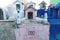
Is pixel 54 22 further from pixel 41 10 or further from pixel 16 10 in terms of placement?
pixel 16 10

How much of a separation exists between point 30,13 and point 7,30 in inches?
9.0

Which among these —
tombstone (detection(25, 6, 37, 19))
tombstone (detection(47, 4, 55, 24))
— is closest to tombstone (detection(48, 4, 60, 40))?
tombstone (detection(47, 4, 55, 24))

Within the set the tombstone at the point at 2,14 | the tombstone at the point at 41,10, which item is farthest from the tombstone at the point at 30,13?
the tombstone at the point at 2,14

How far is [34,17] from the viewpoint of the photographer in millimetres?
1219

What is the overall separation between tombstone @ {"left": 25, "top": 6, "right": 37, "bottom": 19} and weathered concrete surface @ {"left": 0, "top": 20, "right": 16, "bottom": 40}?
0.14 meters

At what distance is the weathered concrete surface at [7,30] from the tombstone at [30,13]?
0.45 ft

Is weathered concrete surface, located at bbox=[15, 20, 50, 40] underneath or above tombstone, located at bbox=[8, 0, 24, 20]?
underneath

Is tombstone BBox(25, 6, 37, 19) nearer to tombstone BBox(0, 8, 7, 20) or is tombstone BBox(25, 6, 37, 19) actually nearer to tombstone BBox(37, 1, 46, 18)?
tombstone BBox(37, 1, 46, 18)

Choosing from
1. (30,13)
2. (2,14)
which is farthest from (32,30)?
(2,14)

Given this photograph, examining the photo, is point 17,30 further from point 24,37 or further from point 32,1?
point 32,1

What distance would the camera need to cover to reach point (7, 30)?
1222 mm

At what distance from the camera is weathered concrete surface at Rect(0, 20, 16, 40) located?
1218 millimetres

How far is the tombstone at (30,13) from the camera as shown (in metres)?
1.19

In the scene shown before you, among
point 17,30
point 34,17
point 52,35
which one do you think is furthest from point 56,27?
point 17,30
